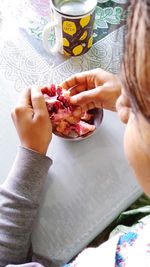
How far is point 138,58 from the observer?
41cm

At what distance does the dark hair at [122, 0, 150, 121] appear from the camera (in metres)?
0.40

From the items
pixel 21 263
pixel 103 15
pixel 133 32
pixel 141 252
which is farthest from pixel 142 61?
pixel 103 15

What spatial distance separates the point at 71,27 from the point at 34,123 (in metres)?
0.19

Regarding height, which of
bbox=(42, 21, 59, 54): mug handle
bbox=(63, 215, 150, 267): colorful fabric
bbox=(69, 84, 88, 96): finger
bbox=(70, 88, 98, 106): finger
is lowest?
bbox=(63, 215, 150, 267): colorful fabric

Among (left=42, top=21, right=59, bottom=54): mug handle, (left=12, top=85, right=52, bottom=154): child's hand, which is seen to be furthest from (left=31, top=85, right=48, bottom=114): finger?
(left=42, top=21, right=59, bottom=54): mug handle

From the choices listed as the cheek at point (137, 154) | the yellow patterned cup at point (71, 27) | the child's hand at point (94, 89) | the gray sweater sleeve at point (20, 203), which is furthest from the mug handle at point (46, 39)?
the cheek at point (137, 154)

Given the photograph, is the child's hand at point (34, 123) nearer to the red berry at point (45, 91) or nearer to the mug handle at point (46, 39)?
the red berry at point (45, 91)

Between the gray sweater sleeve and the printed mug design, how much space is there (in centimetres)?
23

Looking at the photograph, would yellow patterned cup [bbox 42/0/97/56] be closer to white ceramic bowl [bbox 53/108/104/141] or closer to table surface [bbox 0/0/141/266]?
table surface [bbox 0/0/141/266]

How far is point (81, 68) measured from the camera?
83cm

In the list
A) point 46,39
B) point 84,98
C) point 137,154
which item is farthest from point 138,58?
point 46,39

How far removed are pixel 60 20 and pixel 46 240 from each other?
0.38 m

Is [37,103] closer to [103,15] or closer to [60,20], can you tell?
[60,20]

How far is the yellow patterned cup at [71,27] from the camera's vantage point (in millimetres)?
773
